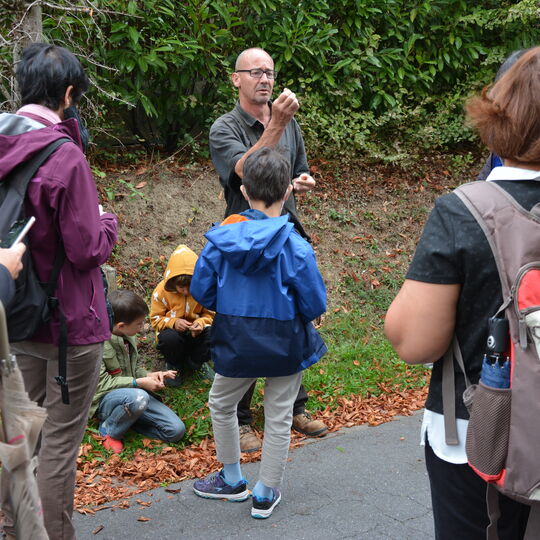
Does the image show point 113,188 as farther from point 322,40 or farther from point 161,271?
point 322,40

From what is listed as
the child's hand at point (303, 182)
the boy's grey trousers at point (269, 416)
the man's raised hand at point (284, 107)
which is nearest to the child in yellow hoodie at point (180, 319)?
the child's hand at point (303, 182)

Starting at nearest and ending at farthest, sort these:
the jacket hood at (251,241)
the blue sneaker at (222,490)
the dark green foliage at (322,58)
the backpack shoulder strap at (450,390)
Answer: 1. the backpack shoulder strap at (450,390)
2. the jacket hood at (251,241)
3. the blue sneaker at (222,490)
4. the dark green foliage at (322,58)

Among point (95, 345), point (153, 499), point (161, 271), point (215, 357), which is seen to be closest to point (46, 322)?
point (95, 345)

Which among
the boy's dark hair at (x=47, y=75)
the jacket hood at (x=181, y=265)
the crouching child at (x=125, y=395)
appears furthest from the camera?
the jacket hood at (x=181, y=265)

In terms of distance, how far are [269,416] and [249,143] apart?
1.83m

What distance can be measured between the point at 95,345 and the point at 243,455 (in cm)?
185

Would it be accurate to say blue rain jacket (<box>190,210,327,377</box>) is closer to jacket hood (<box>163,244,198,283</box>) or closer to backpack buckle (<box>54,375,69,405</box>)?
backpack buckle (<box>54,375,69,405</box>)

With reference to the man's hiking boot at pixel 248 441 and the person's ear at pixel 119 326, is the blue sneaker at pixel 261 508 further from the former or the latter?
the person's ear at pixel 119 326

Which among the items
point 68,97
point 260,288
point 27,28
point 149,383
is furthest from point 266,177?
point 27,28

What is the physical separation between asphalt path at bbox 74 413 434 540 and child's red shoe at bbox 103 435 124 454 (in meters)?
0.50

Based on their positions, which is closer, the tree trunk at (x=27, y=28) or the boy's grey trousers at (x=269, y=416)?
the boy's grey trousers at (x=269, y=416)

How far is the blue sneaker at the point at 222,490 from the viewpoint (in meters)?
3.93

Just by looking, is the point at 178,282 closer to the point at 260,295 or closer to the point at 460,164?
Answer: the point at 260,295

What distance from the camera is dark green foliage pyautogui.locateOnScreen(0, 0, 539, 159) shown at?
7.14m
